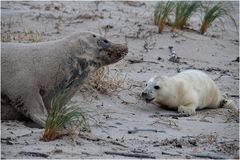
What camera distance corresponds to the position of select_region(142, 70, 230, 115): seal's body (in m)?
7.26

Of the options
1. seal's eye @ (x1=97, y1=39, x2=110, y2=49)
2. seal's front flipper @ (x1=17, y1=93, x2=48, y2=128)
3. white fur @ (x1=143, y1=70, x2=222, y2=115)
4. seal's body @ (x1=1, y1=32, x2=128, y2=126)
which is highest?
seal's eye @ (x1=97, y1=39, x2=110, y2=49)

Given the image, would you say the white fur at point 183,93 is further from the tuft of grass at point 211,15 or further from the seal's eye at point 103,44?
the tuft of grass at point 211,15

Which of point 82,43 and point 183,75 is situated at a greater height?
point 82,43

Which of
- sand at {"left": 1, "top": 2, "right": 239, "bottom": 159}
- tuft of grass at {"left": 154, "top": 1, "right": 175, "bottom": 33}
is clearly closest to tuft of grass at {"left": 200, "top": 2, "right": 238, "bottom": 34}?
sand at {"left": 1, "top": 2, "right": 239, "bottom": 159}

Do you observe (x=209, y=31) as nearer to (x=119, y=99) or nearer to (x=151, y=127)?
(x=119, y=99)

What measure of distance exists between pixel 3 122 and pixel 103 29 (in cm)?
504

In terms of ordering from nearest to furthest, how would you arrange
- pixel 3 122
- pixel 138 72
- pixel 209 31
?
pixel 3 122
pixel 138 72
pixel 209 31

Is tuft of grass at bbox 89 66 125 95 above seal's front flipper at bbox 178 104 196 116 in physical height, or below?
above

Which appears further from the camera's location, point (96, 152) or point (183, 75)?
point (183, 75)

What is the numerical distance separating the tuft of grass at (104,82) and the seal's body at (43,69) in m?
1.08

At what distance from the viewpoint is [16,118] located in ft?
19.0

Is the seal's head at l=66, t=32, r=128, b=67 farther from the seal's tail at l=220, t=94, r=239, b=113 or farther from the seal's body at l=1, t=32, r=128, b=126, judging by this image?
the seal's tail at l=220, t=94, r=239, b=113

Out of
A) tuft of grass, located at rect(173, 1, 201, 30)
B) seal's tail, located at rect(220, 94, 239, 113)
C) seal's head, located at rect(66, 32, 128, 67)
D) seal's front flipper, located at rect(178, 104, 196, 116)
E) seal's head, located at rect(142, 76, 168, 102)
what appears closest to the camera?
seal's head, located at rect(66, 32, 128, 67)

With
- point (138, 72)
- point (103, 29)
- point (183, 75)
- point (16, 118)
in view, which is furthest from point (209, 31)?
point (16, 118)
